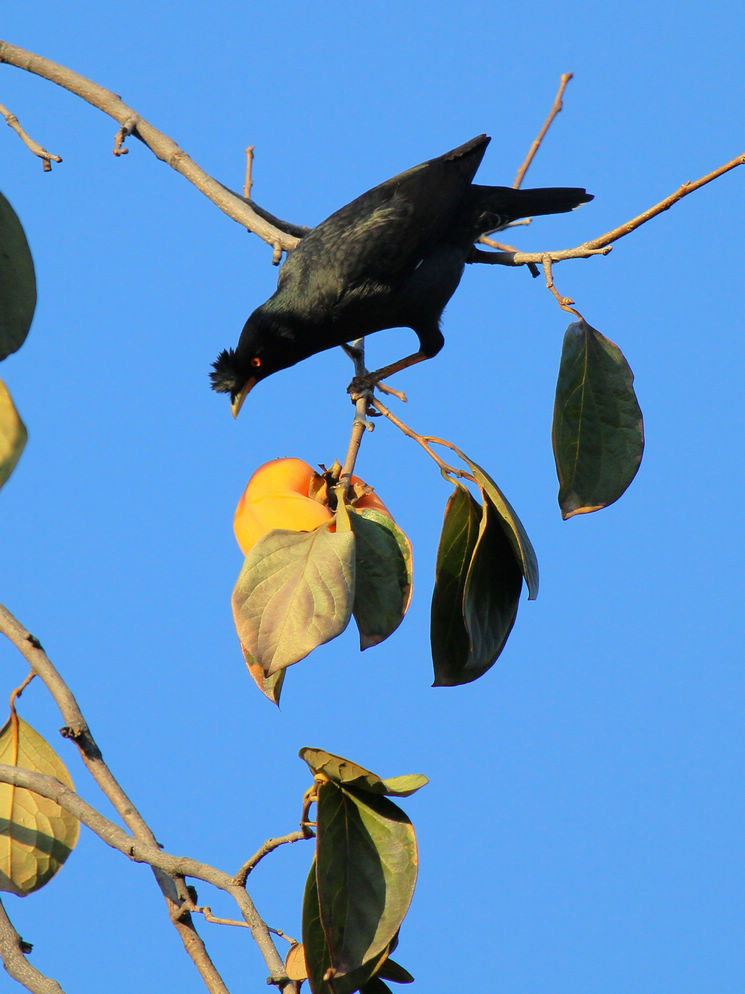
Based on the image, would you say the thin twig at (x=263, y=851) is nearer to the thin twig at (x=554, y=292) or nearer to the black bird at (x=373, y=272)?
the thin twig at (x=554, y=292)

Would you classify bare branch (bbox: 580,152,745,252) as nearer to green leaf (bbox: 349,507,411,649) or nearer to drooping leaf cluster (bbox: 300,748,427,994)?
green leaf (bbox: 349,507,411,649)

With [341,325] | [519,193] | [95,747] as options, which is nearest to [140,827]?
[95,747]

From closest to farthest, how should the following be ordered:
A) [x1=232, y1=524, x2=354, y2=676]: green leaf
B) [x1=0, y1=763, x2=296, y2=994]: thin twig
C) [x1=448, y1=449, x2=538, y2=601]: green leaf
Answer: [x1=0, y1=763, x2=296, y2=994]: thin twig, [x1=232, y1=524, x2=354, y2=676]: green leaf, [x1=448, y1=449, x2=538, y2=601]: green leaf

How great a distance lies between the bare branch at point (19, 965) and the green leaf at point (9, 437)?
1084 millimetres

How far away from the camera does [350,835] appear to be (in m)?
2.16

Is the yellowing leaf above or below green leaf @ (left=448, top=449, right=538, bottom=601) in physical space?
below

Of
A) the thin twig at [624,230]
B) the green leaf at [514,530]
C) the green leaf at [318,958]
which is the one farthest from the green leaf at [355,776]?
the thin twig at [624,230]

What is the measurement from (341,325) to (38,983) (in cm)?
309

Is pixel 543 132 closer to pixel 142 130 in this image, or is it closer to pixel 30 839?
pixel 142 130

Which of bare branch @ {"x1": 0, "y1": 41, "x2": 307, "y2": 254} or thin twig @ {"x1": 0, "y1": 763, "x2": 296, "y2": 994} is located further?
bare branch @ {"x1": 0, "y1": 41, "x2": 307, "y2": 254}

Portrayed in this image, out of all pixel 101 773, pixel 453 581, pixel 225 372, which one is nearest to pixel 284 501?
pixel 453 581

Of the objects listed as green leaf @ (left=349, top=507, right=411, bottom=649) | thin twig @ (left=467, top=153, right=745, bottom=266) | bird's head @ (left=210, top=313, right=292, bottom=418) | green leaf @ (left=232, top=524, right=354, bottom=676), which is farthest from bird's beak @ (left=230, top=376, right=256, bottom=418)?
green leaf @ (left=232, top=524, right=354, bottom=676)

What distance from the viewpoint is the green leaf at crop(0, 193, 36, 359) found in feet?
7.86

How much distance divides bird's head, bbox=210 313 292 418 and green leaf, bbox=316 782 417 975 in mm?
2683
